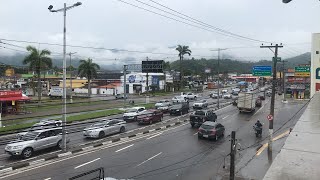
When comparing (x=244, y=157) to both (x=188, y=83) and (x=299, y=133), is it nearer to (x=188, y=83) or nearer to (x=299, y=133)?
(x=299, y=133)

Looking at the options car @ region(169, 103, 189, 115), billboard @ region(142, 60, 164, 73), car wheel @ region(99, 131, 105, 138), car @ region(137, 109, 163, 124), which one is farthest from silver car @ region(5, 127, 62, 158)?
billboard @ region(142, 60, 164, 73)

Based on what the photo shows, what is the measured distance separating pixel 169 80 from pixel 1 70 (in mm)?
64703

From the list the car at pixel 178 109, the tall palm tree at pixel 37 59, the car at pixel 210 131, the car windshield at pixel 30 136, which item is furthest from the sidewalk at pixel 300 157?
the tall palm tree at pixel 37 59

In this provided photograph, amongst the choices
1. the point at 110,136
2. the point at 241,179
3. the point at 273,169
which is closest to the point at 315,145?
the point at 273,169

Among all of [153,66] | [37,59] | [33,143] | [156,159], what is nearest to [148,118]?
[156,159]

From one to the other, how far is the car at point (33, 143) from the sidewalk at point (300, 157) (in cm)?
1831

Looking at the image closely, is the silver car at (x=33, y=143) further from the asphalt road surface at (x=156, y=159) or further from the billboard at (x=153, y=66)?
the billboard at (x=153, y=66)

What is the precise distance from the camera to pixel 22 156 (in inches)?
861

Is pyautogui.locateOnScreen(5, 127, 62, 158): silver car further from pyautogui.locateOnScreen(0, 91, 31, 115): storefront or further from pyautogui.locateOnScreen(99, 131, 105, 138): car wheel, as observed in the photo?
pyautogui.locateOnScreen(0, 91, 31, 115): storefront

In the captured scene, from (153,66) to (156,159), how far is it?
33.5m

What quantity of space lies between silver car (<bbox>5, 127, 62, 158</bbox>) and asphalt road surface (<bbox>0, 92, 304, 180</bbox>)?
2361 mm

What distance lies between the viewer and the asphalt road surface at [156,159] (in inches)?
734

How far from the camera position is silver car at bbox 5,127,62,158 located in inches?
854

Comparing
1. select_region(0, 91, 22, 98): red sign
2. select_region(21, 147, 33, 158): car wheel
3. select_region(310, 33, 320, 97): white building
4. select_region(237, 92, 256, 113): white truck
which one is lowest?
select_region(21, 147, 33, 158): car wheel
